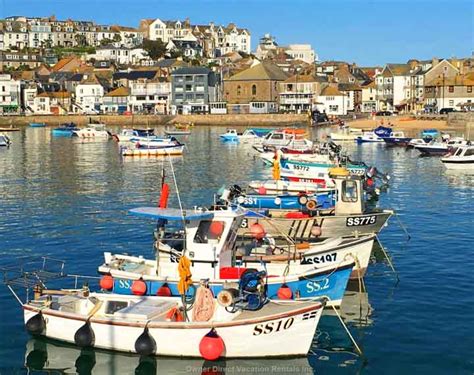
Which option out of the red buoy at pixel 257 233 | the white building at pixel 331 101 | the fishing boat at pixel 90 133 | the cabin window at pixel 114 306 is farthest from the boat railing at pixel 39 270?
the white building at pixel 331 101

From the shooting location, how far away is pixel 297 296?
752 inches

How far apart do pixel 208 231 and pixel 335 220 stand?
8.44m

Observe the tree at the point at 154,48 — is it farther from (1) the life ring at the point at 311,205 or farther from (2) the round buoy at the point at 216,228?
(2) the round buoy at the point at 216,228

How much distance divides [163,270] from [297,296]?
12.8 ft

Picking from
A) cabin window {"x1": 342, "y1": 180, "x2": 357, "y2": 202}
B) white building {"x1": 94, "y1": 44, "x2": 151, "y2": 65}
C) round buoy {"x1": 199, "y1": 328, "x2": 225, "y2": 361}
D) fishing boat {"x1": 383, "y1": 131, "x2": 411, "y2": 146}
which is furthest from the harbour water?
white building {"x1": 94, "y1": 44, "x2": 151, "y2": 65}

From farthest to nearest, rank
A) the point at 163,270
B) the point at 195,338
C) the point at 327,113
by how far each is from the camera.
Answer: the point at 327,113
the point at 163,270
the point at 195,338

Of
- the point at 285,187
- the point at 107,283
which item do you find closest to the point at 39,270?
the point at 107,283

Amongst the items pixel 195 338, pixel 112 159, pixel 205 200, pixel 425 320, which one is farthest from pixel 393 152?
pixel 195 338

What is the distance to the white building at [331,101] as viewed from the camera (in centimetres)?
13588

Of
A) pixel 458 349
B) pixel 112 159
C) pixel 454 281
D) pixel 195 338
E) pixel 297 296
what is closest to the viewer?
pixel 195 338

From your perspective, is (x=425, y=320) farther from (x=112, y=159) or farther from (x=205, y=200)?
(x=112, y=159)

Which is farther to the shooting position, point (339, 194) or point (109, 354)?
point (339, 194)

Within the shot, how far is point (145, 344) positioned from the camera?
1661 centimetres

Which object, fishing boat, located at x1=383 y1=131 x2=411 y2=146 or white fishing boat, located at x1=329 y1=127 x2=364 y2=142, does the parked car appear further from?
fishing boat, located at x1=383 y1=131 x2=411 y2=146
